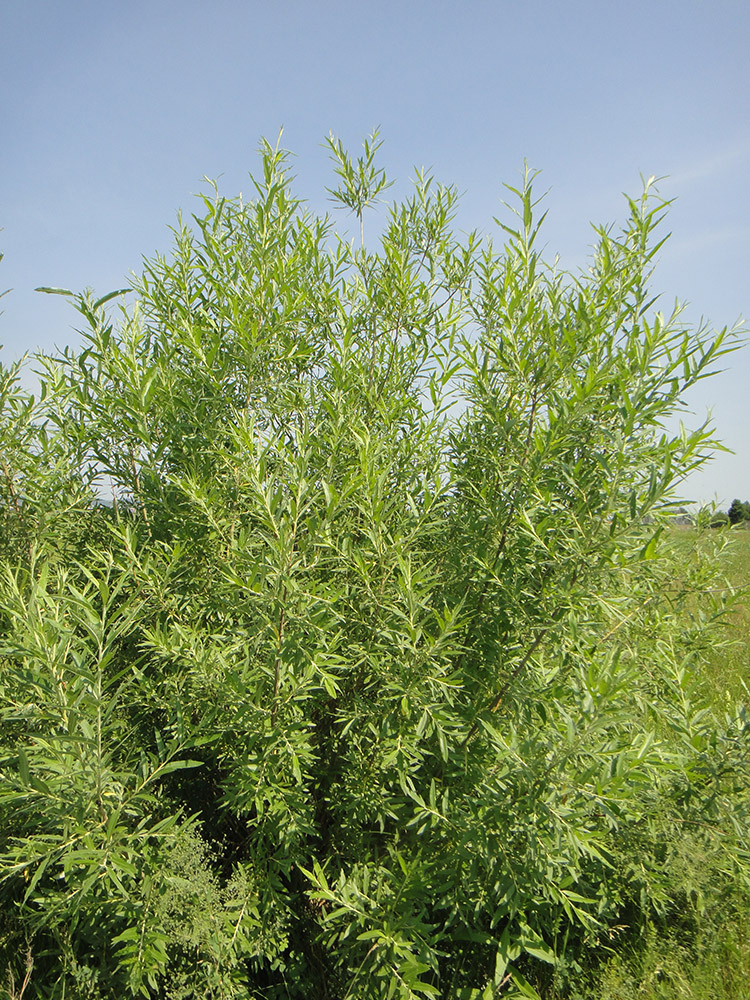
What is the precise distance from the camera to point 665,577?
3053mm

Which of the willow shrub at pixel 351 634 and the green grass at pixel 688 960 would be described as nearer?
the willow shrub at pixel 351 634

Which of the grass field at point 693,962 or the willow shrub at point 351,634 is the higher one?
the willow shrub at point 351,634

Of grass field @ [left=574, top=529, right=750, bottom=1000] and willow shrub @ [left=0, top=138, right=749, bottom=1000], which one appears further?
grass field @ [left=574, top=529, right=750, bottom=1000]

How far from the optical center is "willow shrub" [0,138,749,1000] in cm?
219

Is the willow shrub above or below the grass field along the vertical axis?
above

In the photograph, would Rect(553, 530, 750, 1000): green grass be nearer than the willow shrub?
No

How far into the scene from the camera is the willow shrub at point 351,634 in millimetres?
2188

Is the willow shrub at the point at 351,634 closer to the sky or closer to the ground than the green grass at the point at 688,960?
closer to the sky

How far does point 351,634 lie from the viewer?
8.51ft

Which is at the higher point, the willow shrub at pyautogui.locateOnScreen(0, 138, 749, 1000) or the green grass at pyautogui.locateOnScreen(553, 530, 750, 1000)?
the willow shrub at pyautogui.locateOnScreen(0, 138, 749, 1000)

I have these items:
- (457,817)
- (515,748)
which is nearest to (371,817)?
(457,817)

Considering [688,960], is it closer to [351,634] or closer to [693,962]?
[693,962]

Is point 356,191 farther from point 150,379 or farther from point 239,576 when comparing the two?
point 239,576

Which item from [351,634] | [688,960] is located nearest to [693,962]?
[688,960]
